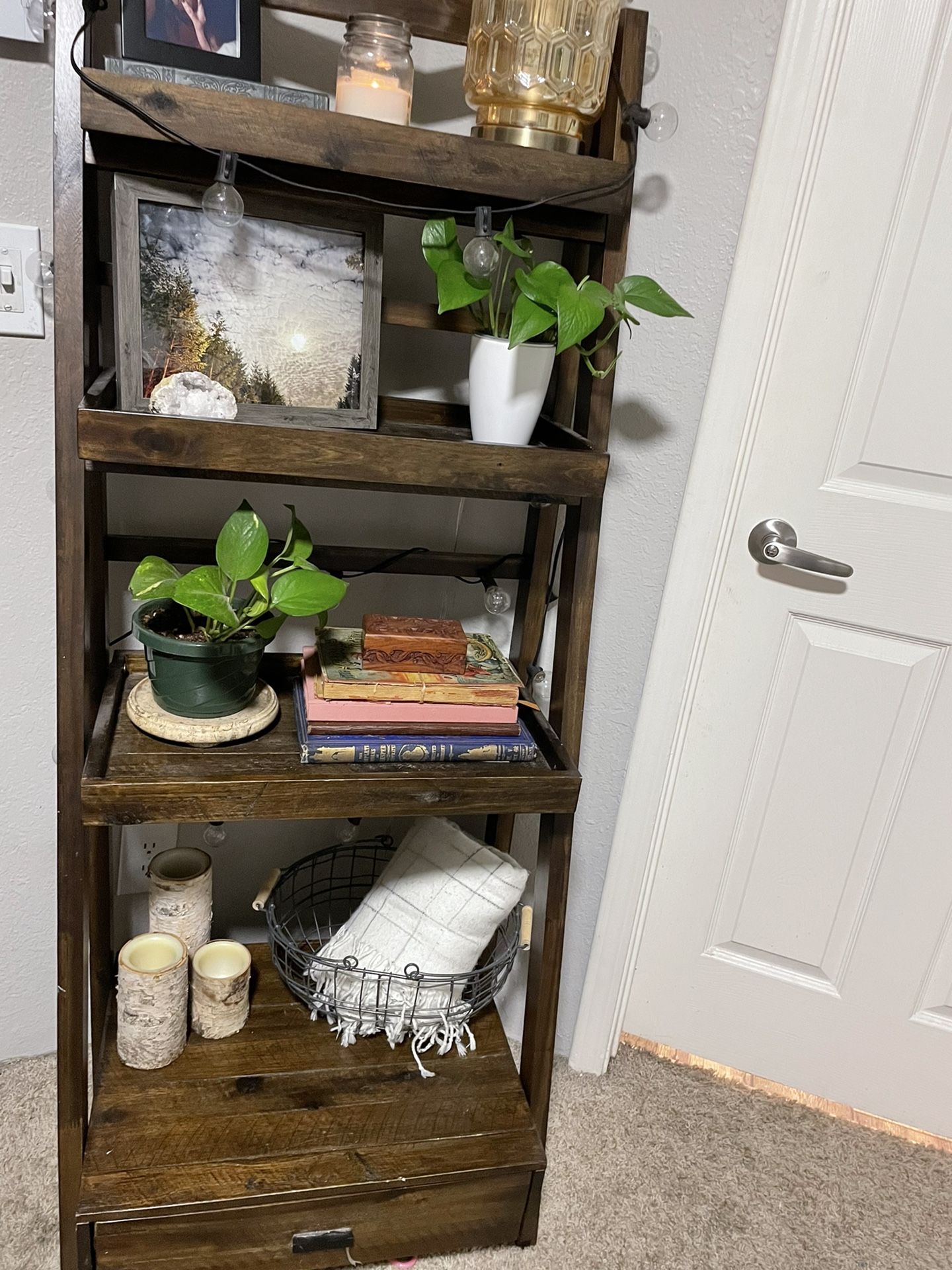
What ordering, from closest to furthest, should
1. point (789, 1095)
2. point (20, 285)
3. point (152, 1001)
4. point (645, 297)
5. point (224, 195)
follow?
point (224, 195) < point (645, 297) < point (20, 285) < point (152, 1001) < point (789, 1095)

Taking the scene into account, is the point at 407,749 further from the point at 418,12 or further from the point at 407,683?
the point at 418,12

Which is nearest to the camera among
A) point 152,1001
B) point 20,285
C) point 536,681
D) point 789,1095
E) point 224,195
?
point 224,195

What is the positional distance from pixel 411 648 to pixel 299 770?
19 centimetres

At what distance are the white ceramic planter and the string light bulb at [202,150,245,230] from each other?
0.27 meters

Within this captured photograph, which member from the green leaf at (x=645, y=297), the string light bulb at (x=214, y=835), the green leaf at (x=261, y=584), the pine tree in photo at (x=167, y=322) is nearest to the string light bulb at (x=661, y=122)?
the green leaf at (x=645, y=297)

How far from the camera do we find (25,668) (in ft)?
3.93

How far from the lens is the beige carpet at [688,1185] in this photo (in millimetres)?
1253

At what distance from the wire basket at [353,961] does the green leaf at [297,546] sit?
0.51 m

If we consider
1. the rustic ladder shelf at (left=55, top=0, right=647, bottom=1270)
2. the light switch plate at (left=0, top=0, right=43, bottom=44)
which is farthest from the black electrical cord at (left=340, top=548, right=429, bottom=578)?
the light switch plate at (left=0, top=0, right=43, bottom=44)

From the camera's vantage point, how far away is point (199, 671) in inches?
39.5

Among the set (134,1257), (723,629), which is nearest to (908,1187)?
(723,629)

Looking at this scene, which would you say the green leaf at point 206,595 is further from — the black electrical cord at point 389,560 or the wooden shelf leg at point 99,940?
the wooden shelf leg at point 99,940

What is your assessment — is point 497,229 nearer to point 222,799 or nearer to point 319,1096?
point 222,799

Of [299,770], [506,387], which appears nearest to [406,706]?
[299,770]
